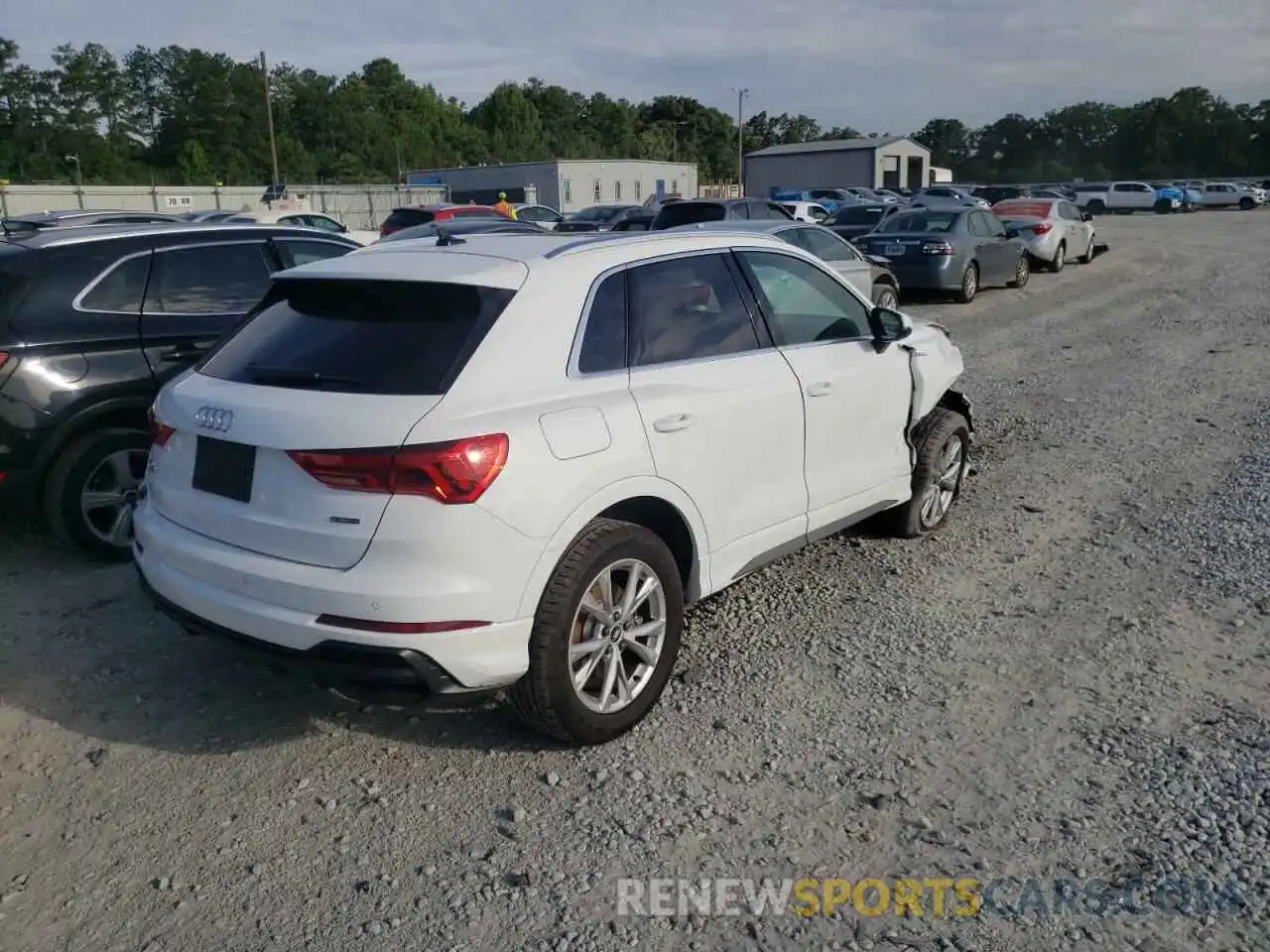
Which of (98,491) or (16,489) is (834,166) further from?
(16,489)

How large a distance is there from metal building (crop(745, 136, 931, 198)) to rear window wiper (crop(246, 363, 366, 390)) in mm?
70809

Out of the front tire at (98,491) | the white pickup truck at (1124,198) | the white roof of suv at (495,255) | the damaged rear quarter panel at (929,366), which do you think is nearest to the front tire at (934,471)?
the damaged rear quarter panel at (929,366)

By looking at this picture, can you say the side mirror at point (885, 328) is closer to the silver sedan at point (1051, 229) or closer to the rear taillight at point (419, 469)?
the rear taillight at point (419, 469)

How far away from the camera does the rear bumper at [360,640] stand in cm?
321

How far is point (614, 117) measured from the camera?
130 metres

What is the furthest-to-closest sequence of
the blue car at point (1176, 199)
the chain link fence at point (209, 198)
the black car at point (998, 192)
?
the blue car at point (1176, 199) < the black car at point (998, 192) < the chain link fence at point (209, 198)

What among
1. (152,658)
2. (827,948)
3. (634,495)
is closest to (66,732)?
(152,658)

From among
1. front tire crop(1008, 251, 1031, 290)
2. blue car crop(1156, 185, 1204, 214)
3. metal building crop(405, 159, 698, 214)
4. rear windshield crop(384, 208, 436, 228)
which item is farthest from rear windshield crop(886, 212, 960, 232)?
blue car crop(1156, 185, 1204, 214)

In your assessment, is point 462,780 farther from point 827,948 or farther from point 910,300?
point 910,300

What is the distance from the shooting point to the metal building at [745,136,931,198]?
71.3m

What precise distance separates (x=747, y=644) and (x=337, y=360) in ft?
7.11

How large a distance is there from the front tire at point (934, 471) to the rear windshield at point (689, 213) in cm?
1227

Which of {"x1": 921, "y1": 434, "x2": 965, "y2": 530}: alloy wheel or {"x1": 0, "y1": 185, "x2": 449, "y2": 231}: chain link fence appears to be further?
{"x1": 0, "y1": 185, "x2": 449, "y2": 231}: chain link fence

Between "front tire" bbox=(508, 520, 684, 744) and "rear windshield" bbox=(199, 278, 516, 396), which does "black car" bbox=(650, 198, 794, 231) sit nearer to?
"rear windshield" bbox=(199, 278, 516, 396)
